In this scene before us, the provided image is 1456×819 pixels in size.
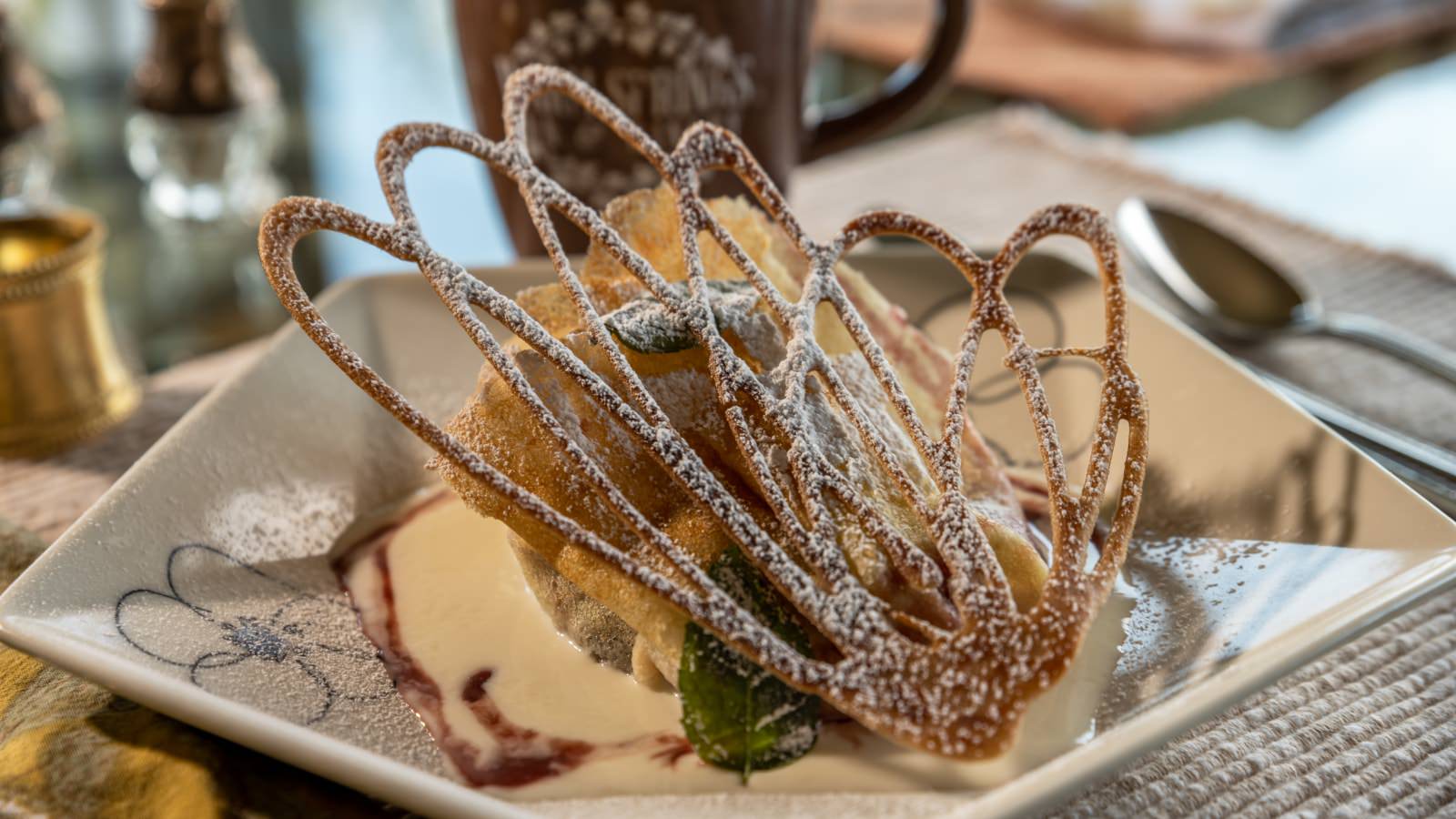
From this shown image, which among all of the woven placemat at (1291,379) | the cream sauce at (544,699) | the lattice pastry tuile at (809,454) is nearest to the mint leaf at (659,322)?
the lattice pastry tuile at (809,454)

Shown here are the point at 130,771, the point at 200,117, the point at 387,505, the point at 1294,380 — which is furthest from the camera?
the point at 200,117

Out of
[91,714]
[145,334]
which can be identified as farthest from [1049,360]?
[145,334]

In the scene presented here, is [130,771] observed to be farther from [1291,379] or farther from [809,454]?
[1291,379]

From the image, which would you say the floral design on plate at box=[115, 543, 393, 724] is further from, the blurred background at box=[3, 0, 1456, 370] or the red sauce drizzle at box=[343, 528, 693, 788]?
the blurred background at box=[3, 0, 1456, 370]

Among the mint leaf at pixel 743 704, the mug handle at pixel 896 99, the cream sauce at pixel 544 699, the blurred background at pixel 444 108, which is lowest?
the blurred background at pixel 444 108

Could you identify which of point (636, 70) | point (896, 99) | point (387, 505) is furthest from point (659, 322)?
point (896, 99)

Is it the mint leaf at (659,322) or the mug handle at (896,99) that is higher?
the mint leaf at (659,322)

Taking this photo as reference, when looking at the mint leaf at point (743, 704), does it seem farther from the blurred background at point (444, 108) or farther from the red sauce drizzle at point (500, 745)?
the blurred background at point (444, 108)
